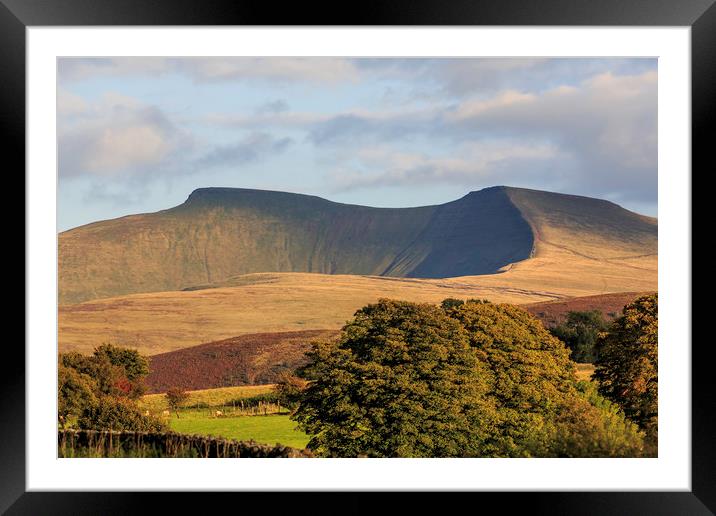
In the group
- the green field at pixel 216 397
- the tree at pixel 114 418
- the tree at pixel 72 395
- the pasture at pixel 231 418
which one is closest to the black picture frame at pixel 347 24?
the tree at pixel 114 418

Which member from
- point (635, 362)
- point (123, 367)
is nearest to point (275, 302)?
point (123, 367)

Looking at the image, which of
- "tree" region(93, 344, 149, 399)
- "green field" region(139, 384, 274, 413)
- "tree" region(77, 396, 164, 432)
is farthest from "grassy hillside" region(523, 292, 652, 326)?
"tree" region(77, 396, 164, 432)

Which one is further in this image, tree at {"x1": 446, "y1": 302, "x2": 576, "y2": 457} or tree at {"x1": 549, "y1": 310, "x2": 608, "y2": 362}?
tree at {"x1": 549, "y1": 310, "x2": 608, "y2": 362}

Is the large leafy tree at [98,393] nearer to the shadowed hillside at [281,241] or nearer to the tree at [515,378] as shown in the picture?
the tree at [515,378]

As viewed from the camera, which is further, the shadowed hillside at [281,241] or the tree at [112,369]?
the shadowed hillside at [281,241]

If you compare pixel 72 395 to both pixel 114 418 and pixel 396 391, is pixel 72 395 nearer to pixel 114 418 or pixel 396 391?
pixel 114 418

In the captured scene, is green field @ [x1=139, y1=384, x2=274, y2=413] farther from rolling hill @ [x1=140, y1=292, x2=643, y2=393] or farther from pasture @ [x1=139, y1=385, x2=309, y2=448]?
rolling hill @ [x1=140, y1=292, x2=643, y2=393]

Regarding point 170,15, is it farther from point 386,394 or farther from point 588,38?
point 386,394
